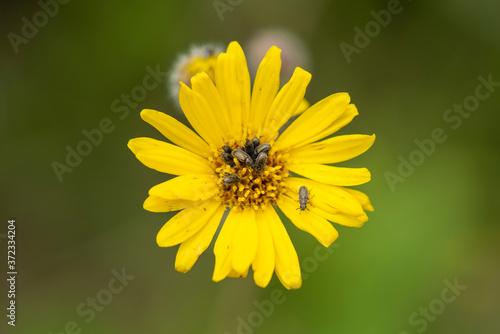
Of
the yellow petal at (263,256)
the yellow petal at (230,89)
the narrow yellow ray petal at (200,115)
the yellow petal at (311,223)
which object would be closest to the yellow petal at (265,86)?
the yellow petal at (230,89)

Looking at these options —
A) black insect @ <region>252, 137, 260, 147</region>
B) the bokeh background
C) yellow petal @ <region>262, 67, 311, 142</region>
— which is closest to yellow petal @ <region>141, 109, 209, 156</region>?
black insect @ <region>252, 137, 260, 147</region>

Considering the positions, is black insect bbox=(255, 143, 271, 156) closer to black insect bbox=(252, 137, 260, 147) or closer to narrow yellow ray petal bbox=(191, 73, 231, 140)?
black insect bbox=(252, 137, 260, 147)

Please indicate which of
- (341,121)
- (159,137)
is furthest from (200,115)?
(159,137)

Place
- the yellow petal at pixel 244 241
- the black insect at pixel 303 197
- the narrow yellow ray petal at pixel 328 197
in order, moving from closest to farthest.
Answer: the yellow petal at pixel 244 241 → the narrow yellow ray petal at pixel 328 197 → the black insect at pixel 303 197

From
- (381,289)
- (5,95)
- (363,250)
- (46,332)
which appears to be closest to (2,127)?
(5,95)

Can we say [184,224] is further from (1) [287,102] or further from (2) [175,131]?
(1) [287,102]

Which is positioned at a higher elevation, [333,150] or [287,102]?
[287,102]

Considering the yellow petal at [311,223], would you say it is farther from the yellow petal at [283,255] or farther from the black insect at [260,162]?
the black insect at [260,162]
